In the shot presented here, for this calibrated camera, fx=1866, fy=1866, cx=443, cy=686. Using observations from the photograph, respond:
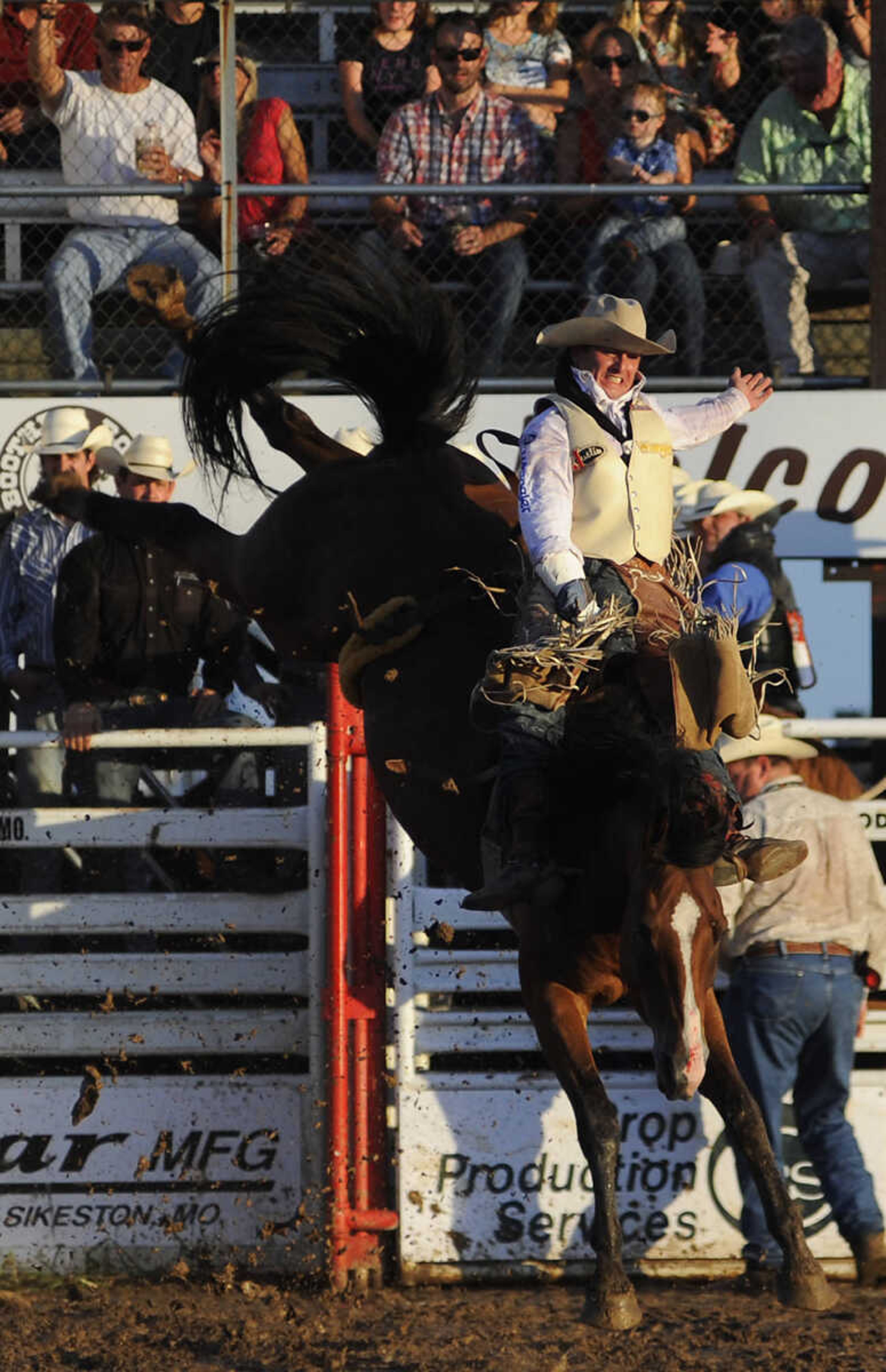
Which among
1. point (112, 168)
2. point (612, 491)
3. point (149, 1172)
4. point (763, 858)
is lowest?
point (149, 1172)

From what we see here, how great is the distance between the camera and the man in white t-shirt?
819 cm

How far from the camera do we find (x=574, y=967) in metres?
4.92

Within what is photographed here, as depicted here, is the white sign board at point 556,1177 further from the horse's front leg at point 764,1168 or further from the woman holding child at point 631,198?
the woman holding child at point 631,198

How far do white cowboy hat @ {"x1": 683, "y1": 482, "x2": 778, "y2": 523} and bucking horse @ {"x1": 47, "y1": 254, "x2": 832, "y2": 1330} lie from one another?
1.62 metres

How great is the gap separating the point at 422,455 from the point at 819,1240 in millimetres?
2893

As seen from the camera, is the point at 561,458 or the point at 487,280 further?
the point at 487,280

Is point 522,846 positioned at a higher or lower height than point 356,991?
higher

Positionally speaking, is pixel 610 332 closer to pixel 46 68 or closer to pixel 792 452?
pixel 792 452

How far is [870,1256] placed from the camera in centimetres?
589

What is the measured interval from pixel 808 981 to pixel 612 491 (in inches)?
71.7

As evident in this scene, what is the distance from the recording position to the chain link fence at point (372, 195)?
8.27m

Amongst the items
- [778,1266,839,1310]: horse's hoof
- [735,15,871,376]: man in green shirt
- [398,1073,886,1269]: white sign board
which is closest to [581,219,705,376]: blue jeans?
[735,15,871,376]: man in green shirt

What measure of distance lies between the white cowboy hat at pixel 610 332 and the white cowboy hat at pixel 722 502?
2.10m

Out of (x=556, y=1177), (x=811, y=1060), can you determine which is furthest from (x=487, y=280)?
(x=556, y=1177)
